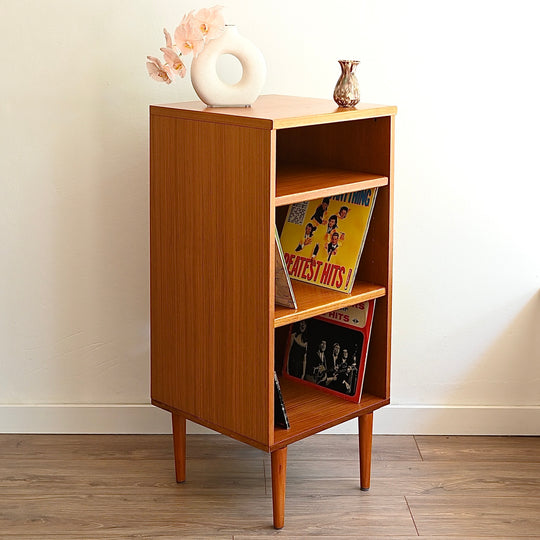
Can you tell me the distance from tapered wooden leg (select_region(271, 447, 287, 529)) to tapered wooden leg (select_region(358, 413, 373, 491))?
0.85ft

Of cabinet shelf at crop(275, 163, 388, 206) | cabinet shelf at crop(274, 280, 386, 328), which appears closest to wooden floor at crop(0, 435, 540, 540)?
cabinet shelf at crop(274, 280, 386, 328)

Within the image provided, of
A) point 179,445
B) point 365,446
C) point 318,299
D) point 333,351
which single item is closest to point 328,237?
point 318,299

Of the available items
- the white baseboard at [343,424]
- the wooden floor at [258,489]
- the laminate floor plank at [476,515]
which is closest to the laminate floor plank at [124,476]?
the wooden floor at [258,489]

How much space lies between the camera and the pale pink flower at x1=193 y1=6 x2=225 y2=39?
69.0 inches

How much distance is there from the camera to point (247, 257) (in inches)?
67.0

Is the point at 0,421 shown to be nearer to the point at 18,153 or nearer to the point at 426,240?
the point at 18,153

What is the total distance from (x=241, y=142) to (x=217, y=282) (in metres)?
0.31

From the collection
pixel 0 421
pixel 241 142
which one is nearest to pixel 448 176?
pixel 241 142

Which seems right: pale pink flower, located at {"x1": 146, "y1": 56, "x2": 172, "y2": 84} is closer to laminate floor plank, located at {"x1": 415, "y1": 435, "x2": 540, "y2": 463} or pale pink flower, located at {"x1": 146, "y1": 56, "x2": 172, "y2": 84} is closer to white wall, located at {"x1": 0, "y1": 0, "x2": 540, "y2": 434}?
white wall, located at {"x1": 0, "y1": 0, "x2": 540, "y2": 434}

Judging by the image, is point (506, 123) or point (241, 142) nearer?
point (241, 142)

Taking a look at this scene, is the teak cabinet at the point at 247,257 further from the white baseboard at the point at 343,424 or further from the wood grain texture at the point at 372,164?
the white baseboard at the point at 343,424

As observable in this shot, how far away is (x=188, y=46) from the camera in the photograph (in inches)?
70.2

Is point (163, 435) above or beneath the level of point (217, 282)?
beneath

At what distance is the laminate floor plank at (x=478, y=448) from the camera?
2234 mm
